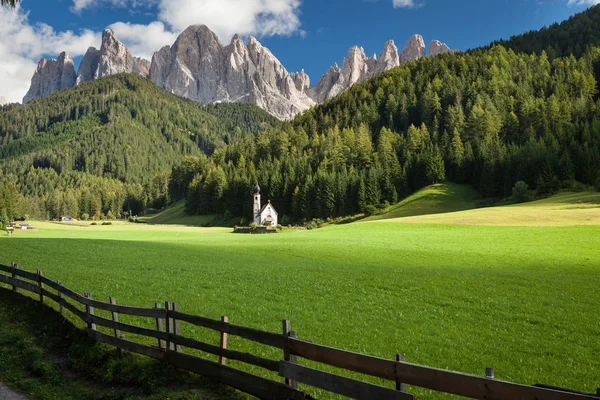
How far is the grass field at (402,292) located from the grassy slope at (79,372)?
10.6ft

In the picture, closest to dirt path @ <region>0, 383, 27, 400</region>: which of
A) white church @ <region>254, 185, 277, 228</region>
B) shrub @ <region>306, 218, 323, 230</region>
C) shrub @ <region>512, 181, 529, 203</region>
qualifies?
shrub @ <region>306, 218, 323, 230</region>

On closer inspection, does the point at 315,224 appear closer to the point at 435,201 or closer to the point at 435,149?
the point at 435,201

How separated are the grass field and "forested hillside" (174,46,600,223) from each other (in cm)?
7842

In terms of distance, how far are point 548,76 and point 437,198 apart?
10454cm

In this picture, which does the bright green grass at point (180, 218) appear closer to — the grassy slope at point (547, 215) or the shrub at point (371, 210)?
the shrub at point (371, 210)

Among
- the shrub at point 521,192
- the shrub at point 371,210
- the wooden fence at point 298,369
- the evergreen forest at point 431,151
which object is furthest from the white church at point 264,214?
the wooden fence at point 298,369

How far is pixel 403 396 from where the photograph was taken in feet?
22.5

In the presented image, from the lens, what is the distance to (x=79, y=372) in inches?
471

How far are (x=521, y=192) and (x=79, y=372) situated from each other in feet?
359

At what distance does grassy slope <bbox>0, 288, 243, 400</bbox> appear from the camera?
10.2 meters

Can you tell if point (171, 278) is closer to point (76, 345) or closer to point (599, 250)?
point (76, 345)

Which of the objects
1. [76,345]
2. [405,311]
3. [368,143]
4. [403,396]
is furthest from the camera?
[368,143]

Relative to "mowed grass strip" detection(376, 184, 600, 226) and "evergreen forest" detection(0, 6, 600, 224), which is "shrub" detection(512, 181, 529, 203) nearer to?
"evergreen forest" detection(0, 6, 600, 224)

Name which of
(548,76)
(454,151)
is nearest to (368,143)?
(454,151)
